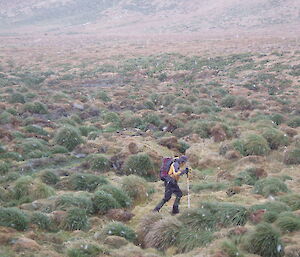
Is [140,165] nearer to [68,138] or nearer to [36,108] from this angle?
[68,138]

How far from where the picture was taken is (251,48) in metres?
50.8

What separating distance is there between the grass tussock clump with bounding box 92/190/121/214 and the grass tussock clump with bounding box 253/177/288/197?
4256 millimetres

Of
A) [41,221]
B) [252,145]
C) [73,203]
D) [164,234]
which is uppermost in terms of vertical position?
[41,221]

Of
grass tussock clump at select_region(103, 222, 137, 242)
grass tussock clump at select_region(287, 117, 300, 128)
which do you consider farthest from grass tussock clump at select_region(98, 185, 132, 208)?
grass tussock clump at select_region(287, 117, 300, 128)

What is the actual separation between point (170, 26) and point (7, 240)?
333ft

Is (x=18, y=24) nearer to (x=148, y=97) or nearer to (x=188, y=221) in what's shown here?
(x=148, y=97)

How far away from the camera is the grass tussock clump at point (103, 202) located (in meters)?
11.7

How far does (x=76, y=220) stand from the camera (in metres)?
10.8

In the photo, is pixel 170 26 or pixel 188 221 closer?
pixel 188 221

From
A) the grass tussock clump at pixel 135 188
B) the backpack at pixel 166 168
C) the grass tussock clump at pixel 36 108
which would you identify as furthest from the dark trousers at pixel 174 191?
the grass tussock clump at pixel 36 108

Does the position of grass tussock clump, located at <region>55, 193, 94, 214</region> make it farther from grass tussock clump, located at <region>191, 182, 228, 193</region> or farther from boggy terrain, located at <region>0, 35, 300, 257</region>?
grass tussock clump, located at <region>191, 182, 228, 193</region>

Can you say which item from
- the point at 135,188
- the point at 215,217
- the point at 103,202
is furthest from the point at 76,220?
the point at 215,217

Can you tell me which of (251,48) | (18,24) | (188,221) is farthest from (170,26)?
(188,221)

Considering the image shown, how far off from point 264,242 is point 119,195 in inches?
195
